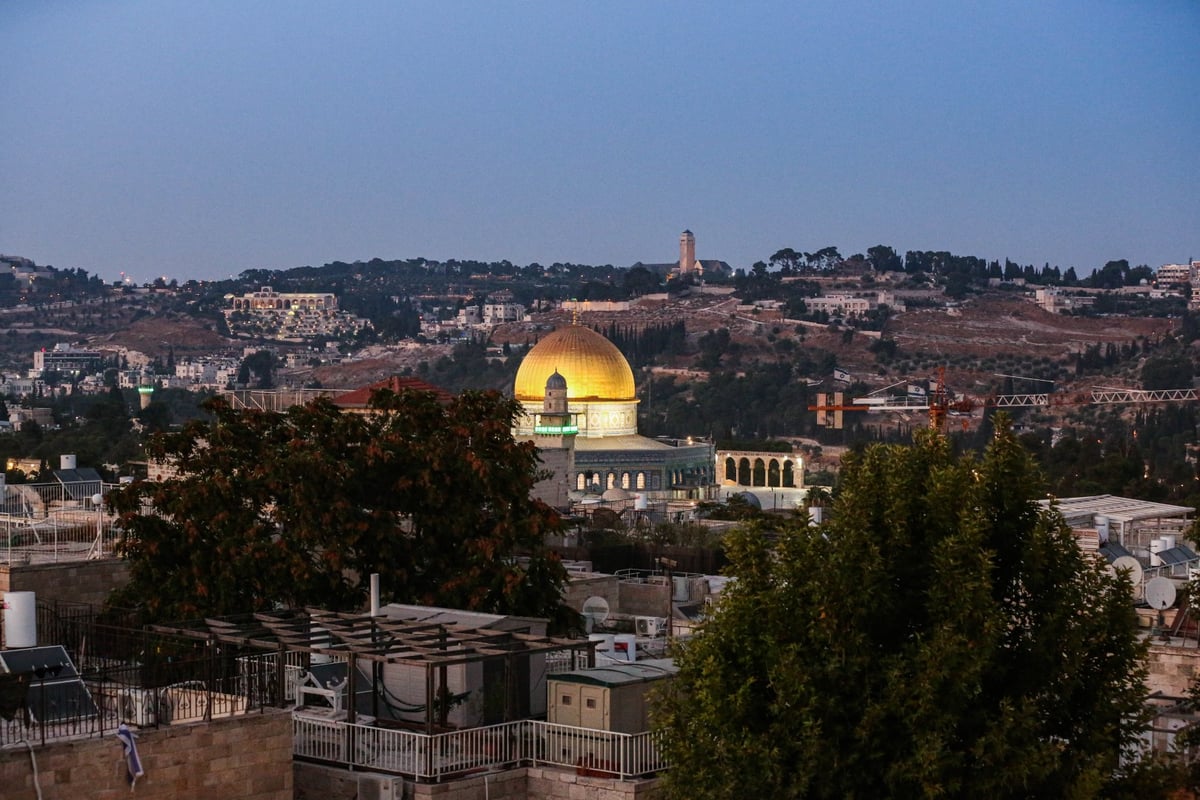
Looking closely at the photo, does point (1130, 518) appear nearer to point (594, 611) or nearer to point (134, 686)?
point (594, 611)

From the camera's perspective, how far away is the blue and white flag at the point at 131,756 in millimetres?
13664

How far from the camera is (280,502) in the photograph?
20844 mm

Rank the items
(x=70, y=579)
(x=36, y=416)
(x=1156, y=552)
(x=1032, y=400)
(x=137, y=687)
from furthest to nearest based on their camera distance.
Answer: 1. (x=1032, y=400)
2. (x=36, y=416)
3. (x=1156, y=552)
4. (x=70, y=579)
5. (x=137, y=687)

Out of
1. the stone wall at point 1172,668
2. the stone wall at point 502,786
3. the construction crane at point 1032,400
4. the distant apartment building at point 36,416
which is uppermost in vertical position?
the stone wall at point 1172,668

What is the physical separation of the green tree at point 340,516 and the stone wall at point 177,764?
4954 millimetres

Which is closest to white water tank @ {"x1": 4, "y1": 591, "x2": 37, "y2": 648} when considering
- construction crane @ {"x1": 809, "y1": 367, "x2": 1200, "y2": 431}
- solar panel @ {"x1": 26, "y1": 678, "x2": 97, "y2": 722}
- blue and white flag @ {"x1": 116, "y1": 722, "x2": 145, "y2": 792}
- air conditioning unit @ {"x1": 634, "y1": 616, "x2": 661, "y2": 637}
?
solar panel @ {"x1": 26, "y1": 678, "x2": 97, "y2": 722}

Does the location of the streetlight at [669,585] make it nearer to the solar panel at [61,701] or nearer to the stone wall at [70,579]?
the stone wall at [70,579]

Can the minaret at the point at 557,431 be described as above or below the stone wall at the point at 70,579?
below

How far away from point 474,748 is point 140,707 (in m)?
2.37

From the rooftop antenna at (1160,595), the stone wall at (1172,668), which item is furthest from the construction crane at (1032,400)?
the stone wall at (1172,668)

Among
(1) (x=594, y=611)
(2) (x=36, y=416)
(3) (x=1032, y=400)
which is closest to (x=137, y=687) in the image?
(1) (x=594, y=611)

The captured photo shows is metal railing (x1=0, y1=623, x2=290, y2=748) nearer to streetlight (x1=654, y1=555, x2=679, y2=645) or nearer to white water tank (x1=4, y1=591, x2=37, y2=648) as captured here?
white water tank (x1=4, y1=591, x2=37, y2=648)

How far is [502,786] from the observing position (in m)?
15.3

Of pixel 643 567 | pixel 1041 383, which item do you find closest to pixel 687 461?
pixel 643 567
